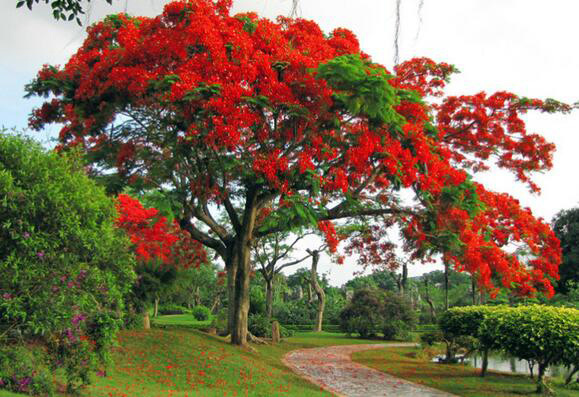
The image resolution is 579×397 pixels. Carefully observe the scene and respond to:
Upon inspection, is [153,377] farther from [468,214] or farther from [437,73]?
[437,73]

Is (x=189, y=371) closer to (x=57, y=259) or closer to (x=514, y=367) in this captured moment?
(x=57, y=259)

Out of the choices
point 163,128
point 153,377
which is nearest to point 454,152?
point 163,128

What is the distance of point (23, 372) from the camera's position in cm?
682

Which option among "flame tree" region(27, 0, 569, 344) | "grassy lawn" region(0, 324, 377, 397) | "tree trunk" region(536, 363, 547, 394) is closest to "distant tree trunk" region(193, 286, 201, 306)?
"grassy lawn" region(0, 324, 377, 397)

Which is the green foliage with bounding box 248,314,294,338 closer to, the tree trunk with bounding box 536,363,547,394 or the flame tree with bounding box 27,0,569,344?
the flame tree with bounding box 27,0,569,344

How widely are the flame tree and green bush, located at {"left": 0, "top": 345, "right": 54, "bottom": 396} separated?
5.79 metres

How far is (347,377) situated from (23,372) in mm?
9991

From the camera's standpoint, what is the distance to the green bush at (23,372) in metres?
6.64

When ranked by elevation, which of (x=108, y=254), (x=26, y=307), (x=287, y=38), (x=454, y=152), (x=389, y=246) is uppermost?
→ (x=287, y=38)

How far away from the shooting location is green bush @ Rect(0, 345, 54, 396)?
664cm

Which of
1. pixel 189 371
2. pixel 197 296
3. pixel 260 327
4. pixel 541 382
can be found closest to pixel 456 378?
pixel 541 382

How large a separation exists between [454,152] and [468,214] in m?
4.86

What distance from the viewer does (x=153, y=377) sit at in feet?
36.6

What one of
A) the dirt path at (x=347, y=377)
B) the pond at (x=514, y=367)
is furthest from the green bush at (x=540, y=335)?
the pond at (x=514, y=367)
